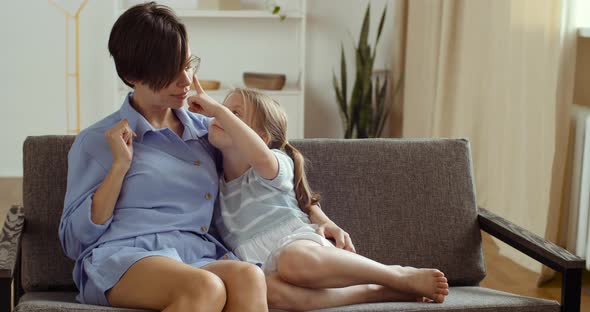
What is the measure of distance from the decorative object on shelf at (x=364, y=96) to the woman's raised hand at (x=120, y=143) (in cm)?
317

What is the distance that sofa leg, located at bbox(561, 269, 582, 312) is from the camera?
1.94 metres

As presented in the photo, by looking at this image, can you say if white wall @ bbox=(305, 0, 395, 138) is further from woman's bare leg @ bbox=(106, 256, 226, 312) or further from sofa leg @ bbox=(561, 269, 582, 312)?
woman's bare leg @ bbox=(106, 256, 226, 312)

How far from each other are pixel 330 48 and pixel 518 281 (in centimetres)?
249

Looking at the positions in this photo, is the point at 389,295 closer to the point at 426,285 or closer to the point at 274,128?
the point at 426,285

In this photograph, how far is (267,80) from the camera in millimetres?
5145

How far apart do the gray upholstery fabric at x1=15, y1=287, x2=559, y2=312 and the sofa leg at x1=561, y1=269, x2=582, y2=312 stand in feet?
0.08

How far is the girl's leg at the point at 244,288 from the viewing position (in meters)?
1.76

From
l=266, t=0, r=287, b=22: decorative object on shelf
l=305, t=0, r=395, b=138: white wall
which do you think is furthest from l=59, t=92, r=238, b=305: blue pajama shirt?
l=305, t=0, r=395, b=138: white wall

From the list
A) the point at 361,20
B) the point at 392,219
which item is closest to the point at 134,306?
the point at 392,219

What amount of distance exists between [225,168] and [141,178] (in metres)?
0.25

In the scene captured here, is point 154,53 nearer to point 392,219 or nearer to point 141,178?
point 141,178

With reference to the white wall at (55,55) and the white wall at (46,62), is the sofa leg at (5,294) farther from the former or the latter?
the white wall at (46,62)

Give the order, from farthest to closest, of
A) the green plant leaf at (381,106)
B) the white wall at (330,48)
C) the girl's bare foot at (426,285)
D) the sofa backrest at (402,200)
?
the white wall at (330,48), the green plant leaf at (381,106), the sofa backrest at (402,200), the girl's bare foot at (426,285)

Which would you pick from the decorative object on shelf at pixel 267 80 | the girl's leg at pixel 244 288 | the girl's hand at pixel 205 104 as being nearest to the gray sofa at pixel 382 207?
the girl's hand at pixel 205 104
